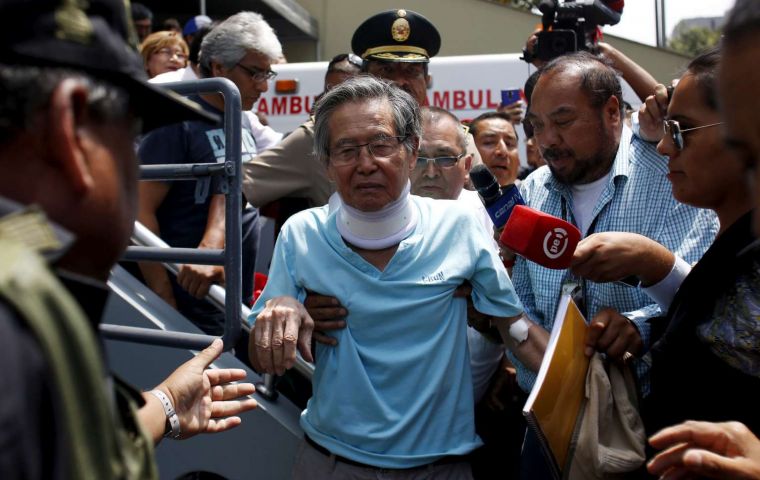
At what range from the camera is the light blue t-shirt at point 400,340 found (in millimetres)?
2707

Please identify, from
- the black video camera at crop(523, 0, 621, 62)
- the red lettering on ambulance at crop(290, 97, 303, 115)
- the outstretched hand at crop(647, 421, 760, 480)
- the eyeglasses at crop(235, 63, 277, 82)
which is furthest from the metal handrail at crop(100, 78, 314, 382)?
the red lettering on ambulance at crop(290, 97, 303, 115)

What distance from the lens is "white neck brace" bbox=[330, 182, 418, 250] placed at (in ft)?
9.30

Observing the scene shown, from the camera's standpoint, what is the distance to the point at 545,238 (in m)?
2.61

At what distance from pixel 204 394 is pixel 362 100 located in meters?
1.17

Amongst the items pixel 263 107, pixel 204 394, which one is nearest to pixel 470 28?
pixel 263 107

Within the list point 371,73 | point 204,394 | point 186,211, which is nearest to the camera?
point 204,394

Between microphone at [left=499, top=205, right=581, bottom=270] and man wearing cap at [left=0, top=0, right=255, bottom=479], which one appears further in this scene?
microphone at [left=499, top=205, right=581, bottom=270]

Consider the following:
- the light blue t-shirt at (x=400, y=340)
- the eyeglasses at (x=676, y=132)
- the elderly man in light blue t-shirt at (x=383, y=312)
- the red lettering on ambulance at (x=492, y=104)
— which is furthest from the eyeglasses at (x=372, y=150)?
the red lettering on ambulance at (x=492, y=104)

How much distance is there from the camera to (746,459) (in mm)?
1820

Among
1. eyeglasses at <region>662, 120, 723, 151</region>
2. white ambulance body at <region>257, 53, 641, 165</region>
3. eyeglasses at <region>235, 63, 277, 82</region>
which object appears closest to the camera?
eyeglasses at <region>662, 120, 723, 151</region>

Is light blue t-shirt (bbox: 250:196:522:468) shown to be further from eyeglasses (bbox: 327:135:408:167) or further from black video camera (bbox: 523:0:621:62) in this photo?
black video camera (bbox: 523:0:621:62)

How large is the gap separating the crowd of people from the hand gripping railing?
0.71 feet

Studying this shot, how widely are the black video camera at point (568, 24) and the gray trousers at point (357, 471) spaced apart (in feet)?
7.07

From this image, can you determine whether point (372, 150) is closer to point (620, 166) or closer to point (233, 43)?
point (620, 166)
